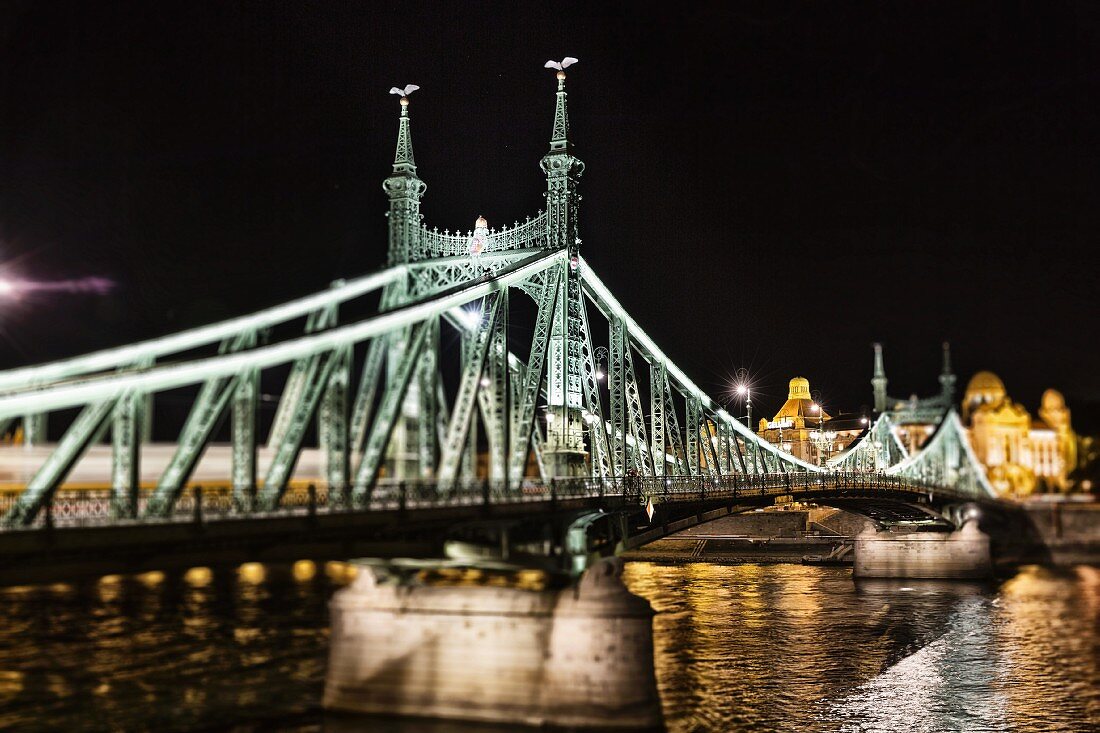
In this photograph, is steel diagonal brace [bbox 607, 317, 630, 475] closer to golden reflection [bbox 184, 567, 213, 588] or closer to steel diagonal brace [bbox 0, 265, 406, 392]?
steel diagonal brace [bbox 0, 265, 406, 392]

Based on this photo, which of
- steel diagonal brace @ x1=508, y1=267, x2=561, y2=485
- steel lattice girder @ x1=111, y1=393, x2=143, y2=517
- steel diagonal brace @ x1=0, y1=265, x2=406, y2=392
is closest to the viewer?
steel lattice girder @ x1=111, y1=393, x2=143, y2=517

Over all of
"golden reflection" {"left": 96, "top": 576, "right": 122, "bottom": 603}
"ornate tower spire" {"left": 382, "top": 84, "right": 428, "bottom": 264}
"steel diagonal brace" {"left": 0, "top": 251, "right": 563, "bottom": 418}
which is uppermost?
"ornate tower spire" {"left": 382, "top": 84, "right": 428, "bottom": 264}

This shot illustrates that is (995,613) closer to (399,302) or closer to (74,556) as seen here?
(399,302)

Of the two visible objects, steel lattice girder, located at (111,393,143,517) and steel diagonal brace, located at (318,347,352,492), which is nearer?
steel lattice girder, located at (111,393,143,517)

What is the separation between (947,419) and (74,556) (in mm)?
111125

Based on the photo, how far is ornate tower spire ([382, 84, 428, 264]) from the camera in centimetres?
3794

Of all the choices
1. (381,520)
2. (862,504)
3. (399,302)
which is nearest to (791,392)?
(862,504)

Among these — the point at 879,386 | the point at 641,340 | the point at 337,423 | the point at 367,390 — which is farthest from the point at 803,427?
the point at 337,423

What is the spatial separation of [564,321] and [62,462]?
22716mm

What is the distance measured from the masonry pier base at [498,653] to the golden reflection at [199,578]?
2025 cm

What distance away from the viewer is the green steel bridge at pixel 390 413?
750 inches

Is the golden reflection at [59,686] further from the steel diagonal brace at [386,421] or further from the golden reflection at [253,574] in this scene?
the golden reflection at [253,574]

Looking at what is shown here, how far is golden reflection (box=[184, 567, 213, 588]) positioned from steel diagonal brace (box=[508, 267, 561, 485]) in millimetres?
17391

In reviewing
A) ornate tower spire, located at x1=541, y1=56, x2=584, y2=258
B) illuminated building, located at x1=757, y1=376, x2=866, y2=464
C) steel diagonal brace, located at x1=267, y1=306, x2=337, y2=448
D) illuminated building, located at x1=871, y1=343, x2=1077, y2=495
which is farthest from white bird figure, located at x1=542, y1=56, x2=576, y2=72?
illuminated building, located at x1=871, y1=343, x2=1077, y2=495
